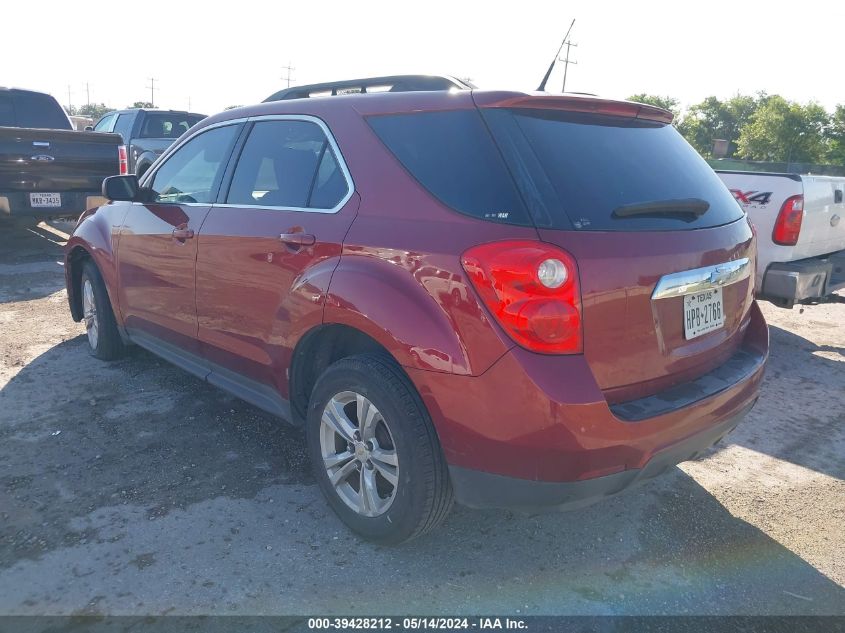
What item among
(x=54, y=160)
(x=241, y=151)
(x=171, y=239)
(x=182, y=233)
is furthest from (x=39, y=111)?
(x=241, y=151)

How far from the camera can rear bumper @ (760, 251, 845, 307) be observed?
210 inches

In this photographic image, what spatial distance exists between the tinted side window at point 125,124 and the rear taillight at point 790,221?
36.8ft

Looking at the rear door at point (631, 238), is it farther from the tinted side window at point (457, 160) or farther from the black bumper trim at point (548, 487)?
the black bumper trim at point (548, 487)

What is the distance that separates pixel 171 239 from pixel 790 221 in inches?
182

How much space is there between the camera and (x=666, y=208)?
258cm

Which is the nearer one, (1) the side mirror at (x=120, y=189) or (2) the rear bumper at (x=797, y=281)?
(1) the side mirror at (x=120, y=189)

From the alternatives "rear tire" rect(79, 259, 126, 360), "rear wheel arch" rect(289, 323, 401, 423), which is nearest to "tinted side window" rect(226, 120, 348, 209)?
"rear wheel arch" rect(289, 323, 401, 423)

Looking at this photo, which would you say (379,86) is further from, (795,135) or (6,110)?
(795,135)

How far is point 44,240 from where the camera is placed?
10.4 meters

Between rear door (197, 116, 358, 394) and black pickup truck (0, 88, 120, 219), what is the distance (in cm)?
563

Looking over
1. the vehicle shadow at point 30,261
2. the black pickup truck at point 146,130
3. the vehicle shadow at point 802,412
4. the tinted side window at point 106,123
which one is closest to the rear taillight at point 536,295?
the vehicle shadow at point 802,412

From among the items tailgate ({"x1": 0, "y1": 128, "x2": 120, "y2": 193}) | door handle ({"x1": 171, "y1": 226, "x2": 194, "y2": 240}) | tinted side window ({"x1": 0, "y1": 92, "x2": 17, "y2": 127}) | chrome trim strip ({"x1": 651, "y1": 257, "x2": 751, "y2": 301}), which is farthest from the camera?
tinted side window ({"x1": 0, "y1": 92, "x2": 17, "y2": 127})

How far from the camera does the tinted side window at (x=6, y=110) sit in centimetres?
956

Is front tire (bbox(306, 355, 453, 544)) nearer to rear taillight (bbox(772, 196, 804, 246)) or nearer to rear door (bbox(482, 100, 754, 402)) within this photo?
rear door (bbox(482, 100, 754, 402))
